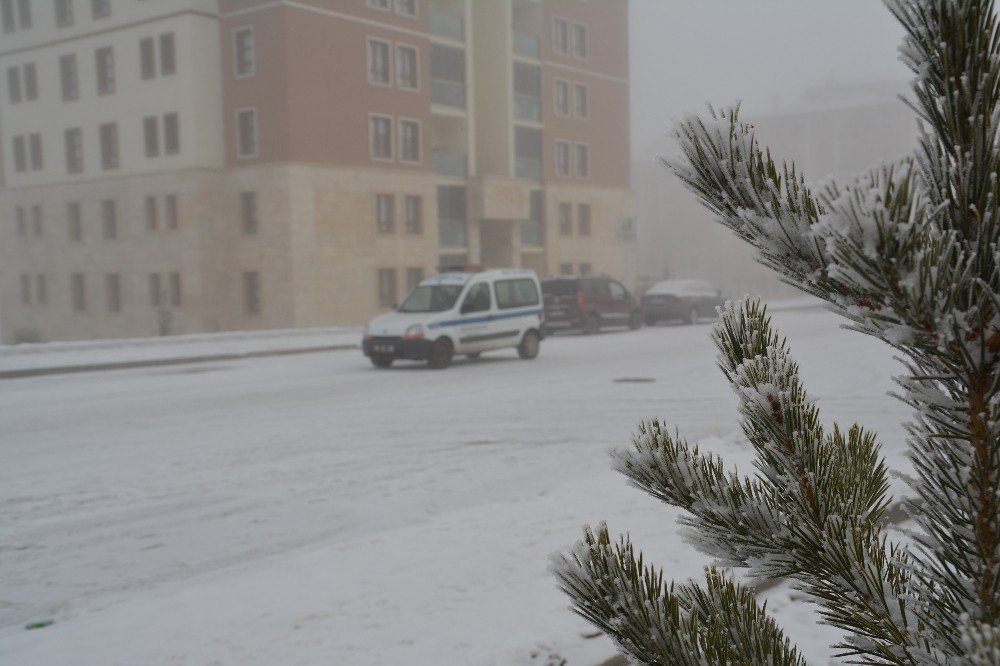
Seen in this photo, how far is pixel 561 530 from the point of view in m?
6.28

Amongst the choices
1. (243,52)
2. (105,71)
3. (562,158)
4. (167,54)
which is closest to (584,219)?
(562,158)

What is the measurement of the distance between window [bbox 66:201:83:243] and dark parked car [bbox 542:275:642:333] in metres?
24.8

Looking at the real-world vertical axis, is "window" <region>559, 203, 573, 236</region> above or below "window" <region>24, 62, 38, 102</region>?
below

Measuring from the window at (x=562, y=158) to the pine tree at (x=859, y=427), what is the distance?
48535 mm

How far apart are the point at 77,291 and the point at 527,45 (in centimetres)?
2409

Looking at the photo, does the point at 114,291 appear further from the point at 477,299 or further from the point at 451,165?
the point at 477,299

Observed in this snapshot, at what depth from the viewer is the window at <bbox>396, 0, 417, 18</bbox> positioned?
1577 inches

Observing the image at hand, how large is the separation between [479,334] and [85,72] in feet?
98.7

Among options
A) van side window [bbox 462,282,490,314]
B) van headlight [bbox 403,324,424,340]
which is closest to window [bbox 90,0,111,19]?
van side window [bbox 462,282,490,314]

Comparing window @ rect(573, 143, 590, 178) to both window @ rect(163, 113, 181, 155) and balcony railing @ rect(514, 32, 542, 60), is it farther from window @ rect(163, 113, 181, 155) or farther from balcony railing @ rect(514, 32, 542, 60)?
window @ rect(163, 113, 181, 155)

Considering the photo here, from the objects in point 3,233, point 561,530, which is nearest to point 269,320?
point 3,233

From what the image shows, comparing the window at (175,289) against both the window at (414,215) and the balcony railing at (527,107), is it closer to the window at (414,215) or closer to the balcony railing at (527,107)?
the window at (414,215)

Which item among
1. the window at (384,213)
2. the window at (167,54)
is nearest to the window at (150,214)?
the window at (167,54)

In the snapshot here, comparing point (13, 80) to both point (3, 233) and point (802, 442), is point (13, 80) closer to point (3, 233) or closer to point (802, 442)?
point (3, 233)
